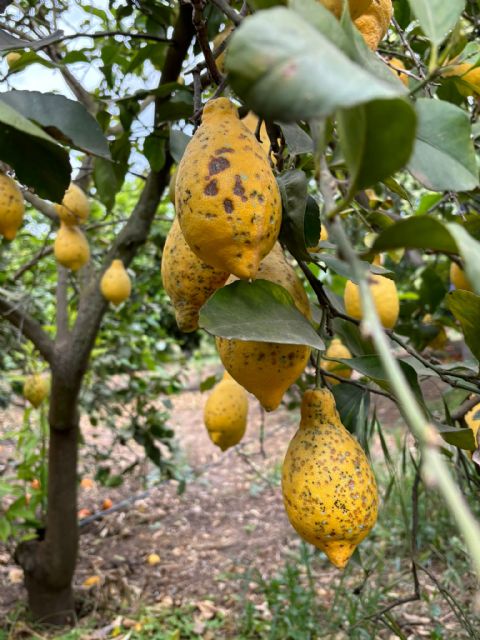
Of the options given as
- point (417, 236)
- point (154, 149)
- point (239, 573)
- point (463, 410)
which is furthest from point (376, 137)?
point (239, 573)

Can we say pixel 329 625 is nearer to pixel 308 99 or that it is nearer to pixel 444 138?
pixel 444 138

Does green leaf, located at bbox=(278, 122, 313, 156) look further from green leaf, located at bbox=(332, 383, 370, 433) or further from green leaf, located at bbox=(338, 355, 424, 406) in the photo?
green leaf, located at bbox=(332, 383, 370, 433)

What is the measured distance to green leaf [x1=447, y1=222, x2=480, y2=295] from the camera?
278 millimetres

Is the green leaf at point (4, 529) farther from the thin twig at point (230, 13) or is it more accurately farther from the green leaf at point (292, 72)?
the green leaf at point (292, 72)

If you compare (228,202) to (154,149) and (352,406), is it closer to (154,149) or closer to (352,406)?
(352,406)

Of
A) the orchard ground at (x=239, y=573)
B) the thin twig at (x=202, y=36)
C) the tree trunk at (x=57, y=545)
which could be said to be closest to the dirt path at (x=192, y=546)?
the orchard ground at (x=239, y=573)

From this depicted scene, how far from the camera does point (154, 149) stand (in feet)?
3.35

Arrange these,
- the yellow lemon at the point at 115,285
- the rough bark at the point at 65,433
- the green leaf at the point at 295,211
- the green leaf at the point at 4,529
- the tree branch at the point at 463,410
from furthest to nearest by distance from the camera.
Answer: the green leaf at the point at 4,529 < the rough bark at the point at 65,433 < the yellow lemon at the point at 115,285 < the tree branch at the point at 463,410 < the green leaf at the point at 295,211

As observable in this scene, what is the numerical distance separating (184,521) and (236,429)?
1817 mm

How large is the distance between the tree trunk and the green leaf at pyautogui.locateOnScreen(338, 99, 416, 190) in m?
1.53

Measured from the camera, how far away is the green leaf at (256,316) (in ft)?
1.43

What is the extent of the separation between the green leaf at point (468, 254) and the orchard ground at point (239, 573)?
1.06 m

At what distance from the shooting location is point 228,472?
11.2ft

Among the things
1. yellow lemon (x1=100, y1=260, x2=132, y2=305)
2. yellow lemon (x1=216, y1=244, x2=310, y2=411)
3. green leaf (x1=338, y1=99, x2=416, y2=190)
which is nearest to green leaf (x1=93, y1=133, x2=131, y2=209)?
→ yellow lemon (x1=100, y1=260, x2=132, y2=305)
